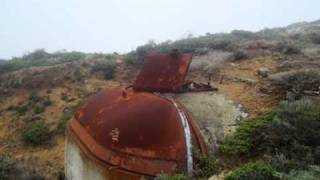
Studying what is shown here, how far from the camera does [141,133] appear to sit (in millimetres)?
5254

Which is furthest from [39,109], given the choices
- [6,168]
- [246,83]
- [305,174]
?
[305,174]

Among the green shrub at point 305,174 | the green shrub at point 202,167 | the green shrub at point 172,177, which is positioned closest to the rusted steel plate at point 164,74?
the green shrub at point 202,167

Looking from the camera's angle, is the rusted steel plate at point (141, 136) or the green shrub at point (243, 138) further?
the green shrub at point (243, 138)

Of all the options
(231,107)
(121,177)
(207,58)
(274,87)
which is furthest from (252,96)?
(207,58)

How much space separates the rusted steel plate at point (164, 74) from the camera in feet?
20.4

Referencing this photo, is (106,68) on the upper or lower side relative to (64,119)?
upper

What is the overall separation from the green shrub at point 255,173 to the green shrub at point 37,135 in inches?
381

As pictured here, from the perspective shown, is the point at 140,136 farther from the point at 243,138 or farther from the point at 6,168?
the point at 6,168

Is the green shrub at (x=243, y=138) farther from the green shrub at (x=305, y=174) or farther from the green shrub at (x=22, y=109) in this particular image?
the green shrub at (x=22, y=109)

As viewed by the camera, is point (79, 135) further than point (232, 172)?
Yes

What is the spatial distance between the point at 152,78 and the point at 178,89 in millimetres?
411

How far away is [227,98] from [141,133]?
2190 millimetres

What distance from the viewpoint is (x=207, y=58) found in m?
13.6

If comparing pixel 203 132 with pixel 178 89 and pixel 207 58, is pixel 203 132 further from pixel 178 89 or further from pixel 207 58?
pixel 207 58
